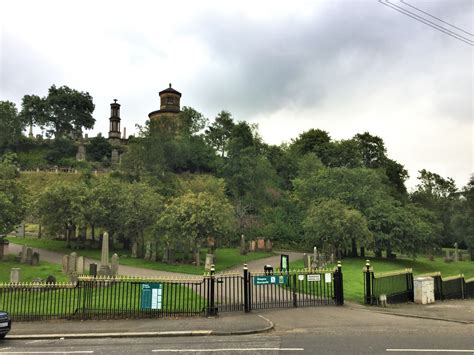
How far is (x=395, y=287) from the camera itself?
17.8 metres

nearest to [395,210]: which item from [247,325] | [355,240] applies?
[355,240]

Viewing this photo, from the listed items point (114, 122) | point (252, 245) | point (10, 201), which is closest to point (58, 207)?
point (10, 201)

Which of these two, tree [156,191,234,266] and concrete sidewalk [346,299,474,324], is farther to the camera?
tree [156,191,234,266]

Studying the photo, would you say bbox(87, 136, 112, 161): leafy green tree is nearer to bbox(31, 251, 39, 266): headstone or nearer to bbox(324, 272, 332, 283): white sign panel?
bbox(31, 251, 39, 266): headstone

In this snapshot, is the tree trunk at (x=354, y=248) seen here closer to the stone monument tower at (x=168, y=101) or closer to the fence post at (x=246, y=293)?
the fence post at (x=246, y=293)

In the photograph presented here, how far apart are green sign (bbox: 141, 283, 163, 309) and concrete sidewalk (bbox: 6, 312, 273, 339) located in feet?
1.71

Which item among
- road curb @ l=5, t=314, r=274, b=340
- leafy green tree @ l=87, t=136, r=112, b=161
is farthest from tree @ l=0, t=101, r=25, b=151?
road curb @ l=5, t=314, r=274, b=340

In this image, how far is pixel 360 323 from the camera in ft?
40.7

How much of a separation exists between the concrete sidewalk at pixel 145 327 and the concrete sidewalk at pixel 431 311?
5120mm

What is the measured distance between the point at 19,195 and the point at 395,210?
3474 cm

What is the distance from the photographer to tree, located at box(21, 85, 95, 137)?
7781 centimetres

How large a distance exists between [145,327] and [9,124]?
72.6 m

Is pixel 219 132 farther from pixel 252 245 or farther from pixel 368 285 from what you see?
pixel 368 285

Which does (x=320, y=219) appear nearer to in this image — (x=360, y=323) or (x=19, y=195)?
(x=360, y=323)
